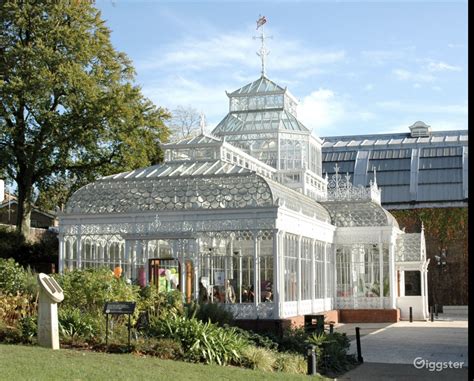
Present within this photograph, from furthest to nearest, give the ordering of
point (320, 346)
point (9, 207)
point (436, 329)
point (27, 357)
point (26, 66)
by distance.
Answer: point (9, 207), point (26, 66), point (436, 329), point (320, 346), point (27, 357)

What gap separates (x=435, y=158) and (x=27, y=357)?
39367 mm

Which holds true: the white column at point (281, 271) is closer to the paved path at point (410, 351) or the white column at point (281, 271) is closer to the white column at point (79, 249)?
the paved path at point (410, 351)

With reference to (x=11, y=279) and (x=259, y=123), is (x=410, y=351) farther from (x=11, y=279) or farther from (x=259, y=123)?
(x=259, y=123)

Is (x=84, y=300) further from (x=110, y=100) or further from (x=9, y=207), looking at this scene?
(x=9, y=207)

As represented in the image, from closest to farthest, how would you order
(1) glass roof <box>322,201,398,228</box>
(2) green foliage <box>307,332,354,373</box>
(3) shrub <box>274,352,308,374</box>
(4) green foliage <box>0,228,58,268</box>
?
(3) shrub <box>274,352,308,374</box>, (2) green foliage <box>307,332,354,373</box>, (4) green foliage <box>0,228,58,268</box>, (1) glass roof <box>322,201,398,228</box>

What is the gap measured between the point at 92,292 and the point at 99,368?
192 inches

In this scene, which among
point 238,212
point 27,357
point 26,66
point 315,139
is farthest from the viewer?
point 315,139

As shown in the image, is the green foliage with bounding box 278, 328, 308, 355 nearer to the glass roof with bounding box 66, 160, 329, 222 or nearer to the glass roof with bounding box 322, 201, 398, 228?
the glass roof with bounding box 66, 160, 329, 222

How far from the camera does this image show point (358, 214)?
32156mm

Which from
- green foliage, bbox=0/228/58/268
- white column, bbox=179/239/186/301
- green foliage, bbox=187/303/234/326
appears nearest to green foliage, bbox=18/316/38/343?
green foliage, bbox=187/303/234/326

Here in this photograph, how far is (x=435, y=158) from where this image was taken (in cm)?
4922

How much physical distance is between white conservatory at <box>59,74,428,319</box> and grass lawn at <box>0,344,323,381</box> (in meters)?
7.58

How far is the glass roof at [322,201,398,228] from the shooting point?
31.7m

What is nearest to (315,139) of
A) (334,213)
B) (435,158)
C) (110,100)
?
(334,213)
